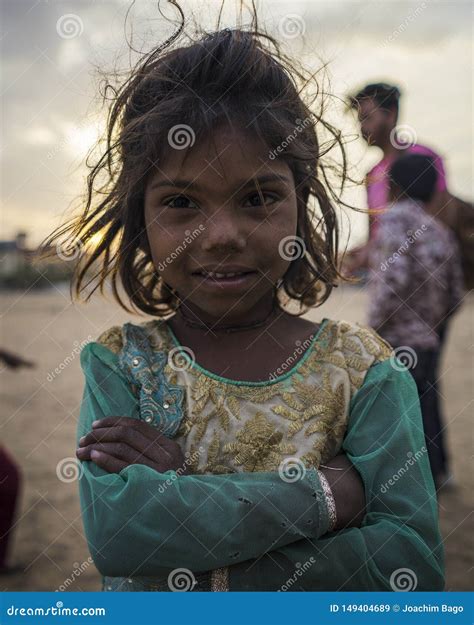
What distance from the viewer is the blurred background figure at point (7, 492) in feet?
11.9

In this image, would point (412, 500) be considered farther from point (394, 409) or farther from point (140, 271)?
point (140, 271)

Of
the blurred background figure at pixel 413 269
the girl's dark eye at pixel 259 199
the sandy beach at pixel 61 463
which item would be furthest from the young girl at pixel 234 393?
the blurred background figure at pixel 413 269

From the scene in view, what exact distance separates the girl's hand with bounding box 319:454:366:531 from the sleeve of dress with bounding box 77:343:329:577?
5 centimetres

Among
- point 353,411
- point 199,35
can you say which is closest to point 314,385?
point 353,411

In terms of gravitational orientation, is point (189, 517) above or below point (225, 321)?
below

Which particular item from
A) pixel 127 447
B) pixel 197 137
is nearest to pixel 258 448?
pixel 127 447

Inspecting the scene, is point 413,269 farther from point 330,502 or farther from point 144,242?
point 330,502

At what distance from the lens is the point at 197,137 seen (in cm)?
168

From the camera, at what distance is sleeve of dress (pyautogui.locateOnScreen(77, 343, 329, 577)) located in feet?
4.91

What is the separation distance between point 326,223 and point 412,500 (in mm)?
861

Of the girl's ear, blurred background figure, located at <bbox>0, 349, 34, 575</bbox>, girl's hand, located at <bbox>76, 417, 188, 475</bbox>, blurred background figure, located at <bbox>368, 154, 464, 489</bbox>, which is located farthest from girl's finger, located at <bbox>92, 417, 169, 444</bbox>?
blurred background figure, located at <bbox>368, 154, 464, 489</bbox>

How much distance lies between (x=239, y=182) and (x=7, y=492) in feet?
8.88

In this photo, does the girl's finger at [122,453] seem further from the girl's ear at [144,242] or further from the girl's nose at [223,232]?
the girl's ear at [144,242]

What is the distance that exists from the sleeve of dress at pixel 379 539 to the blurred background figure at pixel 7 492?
2.35m
